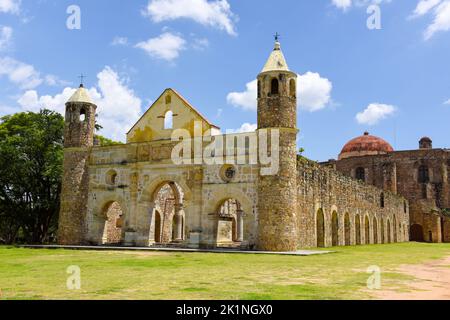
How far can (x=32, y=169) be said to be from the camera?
96.6ft

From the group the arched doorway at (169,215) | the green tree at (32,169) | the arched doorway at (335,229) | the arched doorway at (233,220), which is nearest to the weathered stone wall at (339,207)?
the arched doorway at (335,229)

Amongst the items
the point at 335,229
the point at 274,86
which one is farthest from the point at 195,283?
the point at 335,229

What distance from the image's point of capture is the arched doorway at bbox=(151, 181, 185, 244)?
99.1ft

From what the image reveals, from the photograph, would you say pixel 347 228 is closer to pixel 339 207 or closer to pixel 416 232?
pixel 339 207

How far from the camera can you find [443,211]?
52.0 meters

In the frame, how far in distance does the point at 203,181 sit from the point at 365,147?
131 ft

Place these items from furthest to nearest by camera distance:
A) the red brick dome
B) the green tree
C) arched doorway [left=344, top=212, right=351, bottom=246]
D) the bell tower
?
the red brick dome
arched doorway [left=344, top=212, right=351, bottom=246]
the green tree
the bell tower

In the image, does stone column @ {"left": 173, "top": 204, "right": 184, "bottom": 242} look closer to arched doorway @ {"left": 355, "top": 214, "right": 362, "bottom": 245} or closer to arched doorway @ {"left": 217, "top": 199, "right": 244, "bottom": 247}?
arched doorway @ {"left": 217, "top": 199, "right": 244, "bottom": 247}

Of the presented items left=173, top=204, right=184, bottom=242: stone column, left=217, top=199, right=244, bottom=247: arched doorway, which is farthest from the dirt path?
left=173, top=204, right=184, bottom=242: stone column

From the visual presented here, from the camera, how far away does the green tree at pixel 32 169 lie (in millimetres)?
28734

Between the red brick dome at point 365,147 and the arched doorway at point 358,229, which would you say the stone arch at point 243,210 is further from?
the red brick dome at point 365,147

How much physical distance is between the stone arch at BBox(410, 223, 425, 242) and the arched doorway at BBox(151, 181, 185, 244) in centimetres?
3244

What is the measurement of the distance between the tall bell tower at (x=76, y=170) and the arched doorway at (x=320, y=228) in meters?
12.8
